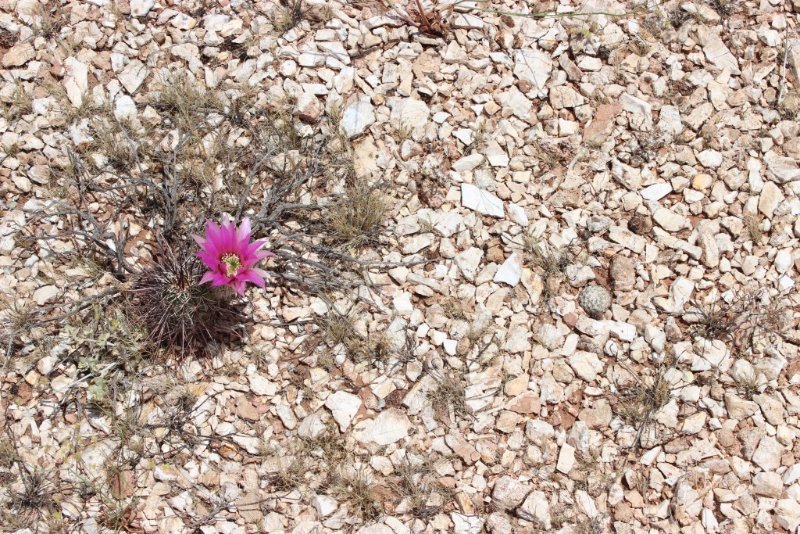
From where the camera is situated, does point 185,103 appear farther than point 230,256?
Yes

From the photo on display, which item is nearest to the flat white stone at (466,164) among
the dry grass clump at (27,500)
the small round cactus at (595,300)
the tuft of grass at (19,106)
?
the small round cactus at (595,300)

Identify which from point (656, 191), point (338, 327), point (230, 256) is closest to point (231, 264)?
point (230, 256)

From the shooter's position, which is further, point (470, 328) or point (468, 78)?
point (468, 78)

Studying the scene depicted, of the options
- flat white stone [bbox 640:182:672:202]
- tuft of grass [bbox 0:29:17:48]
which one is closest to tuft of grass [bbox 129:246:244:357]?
tuft of grass [bbox 0:29:17:48]

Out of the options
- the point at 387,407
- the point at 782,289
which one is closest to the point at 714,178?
the point at 782,289

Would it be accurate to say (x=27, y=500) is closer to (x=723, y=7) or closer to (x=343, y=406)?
(x=343, y=406)

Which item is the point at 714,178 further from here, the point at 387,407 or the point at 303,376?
the point at 303,376
